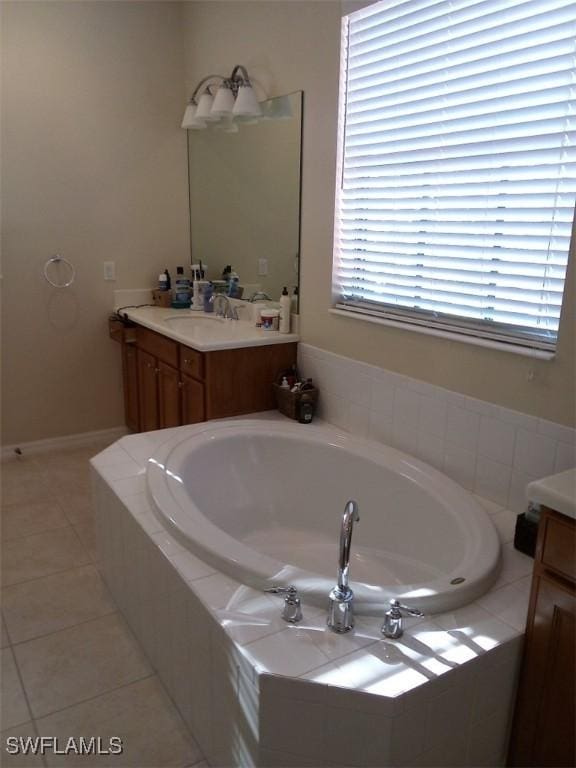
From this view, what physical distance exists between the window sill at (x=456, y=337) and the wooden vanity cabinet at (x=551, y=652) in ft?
2.09

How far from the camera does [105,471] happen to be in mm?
2221

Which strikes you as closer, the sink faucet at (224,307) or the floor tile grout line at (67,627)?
the floor tile grout line at (67,627)

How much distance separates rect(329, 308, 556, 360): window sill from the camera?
5.96 feet

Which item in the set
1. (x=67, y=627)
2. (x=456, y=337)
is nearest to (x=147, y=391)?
(x=67, y=627)

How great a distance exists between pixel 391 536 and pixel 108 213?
2.53 metres

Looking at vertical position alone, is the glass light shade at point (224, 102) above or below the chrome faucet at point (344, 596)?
above

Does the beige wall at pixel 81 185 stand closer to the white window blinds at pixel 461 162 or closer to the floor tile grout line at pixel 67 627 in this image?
the white window blinds at pixel 461 162

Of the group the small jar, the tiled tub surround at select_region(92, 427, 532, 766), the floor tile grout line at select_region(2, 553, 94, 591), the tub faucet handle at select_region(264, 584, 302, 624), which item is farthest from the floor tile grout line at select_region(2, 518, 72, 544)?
the tub faucet handle at select_region(264, 584, 302, 624)

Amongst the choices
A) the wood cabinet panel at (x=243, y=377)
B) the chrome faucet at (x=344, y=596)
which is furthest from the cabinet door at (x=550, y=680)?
the wood cabinet panel at (x=243, y=377)

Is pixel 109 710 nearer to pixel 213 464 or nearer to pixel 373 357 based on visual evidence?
pixel 213 464

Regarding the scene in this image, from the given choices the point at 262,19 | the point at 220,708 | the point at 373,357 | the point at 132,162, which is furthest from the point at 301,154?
the point at 220,708

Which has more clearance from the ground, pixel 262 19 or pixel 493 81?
pixel 262 19

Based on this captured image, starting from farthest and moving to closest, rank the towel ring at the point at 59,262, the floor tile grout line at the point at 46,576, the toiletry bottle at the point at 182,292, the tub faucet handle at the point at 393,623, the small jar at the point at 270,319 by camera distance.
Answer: the toiletry bottle at the point at 182,292
the towel ring at the point at 59,262
the small jar at the point at 270,319
the floor tile grout line at the point at 46,576
the tub faucet handle at the point at 393,623

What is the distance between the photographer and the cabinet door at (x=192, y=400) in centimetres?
278
